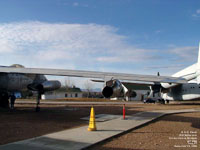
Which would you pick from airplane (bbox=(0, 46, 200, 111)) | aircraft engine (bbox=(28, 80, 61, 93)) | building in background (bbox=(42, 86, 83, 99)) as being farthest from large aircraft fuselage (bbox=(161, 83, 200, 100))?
building in background (bbox=(42, 86, 83, 99))

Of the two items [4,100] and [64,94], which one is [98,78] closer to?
[4,100]

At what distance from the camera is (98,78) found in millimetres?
9172

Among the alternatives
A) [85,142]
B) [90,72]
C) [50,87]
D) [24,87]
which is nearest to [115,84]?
[90,72]

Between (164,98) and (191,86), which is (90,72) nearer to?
(191,86)

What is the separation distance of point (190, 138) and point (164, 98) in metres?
28.4

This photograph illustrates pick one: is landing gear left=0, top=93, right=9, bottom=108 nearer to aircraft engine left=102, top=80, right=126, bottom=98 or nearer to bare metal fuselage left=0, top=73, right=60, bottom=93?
bare metal fuselage left=0, top=73, right=60, bottom=93

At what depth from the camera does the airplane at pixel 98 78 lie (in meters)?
9.20

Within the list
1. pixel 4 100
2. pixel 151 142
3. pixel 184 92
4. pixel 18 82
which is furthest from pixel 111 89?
pixel 184 92

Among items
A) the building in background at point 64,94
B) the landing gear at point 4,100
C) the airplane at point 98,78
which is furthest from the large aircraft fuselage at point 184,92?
the building in background at point 64,94

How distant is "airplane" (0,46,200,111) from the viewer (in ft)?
30.2

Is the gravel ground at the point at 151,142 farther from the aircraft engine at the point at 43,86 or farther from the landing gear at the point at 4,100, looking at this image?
the landing gear at the point at 4,100

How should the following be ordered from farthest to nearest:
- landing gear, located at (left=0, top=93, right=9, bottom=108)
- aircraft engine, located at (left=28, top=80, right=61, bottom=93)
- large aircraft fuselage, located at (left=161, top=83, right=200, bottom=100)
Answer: large aircraft fuselage, located at (left=161, top=83, right=200, bottom=100)
landing gear, located at (left=0, top=93, right=9, bottom=108)
aircraft engine, located at (left=28, top=80, right=61, bottom=93)

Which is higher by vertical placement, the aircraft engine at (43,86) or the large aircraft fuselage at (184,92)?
the aircraft engine at (43,86)

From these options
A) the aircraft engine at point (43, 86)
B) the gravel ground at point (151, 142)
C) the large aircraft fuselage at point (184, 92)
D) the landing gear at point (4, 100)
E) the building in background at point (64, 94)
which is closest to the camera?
the gravel ground at point (151, 142)
